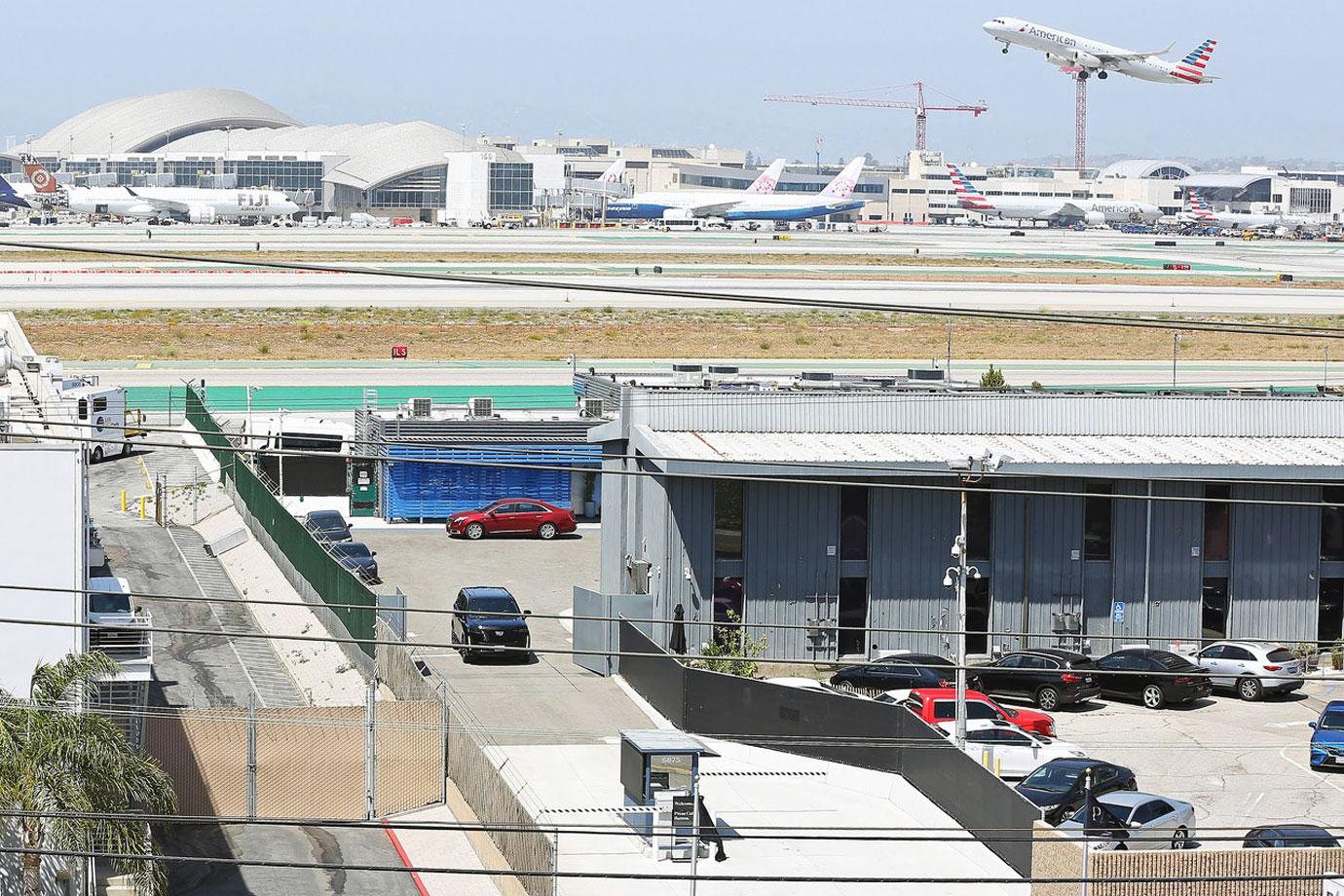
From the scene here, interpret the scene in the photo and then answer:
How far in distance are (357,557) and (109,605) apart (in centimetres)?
947

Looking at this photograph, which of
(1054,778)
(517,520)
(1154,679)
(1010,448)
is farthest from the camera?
(517,520)

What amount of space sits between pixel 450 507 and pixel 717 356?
A: 105 feet

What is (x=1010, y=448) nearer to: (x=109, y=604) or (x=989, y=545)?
(x=989, y=545)

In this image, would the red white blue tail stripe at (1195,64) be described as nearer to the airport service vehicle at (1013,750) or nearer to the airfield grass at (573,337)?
the airfield grass at (573,337)

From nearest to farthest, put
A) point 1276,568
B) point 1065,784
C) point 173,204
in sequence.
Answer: point 1065,784
point 1276,568
point 173,204

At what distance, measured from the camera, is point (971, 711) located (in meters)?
24.1

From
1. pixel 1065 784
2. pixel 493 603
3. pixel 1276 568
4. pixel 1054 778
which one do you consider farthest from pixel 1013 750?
pixel 493 603

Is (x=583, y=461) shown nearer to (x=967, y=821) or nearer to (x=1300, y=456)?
(x=1300, y=456)

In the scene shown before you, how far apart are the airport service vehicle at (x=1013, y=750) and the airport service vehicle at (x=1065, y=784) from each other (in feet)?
4.03

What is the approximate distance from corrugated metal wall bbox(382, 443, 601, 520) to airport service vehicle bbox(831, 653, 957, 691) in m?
14.0

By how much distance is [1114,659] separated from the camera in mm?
27109

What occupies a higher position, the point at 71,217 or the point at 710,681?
the point at 71,217

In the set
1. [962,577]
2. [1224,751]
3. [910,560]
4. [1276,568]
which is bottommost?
[1224,751]

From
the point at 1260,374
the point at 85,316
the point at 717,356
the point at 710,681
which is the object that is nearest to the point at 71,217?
the point at 85,316
